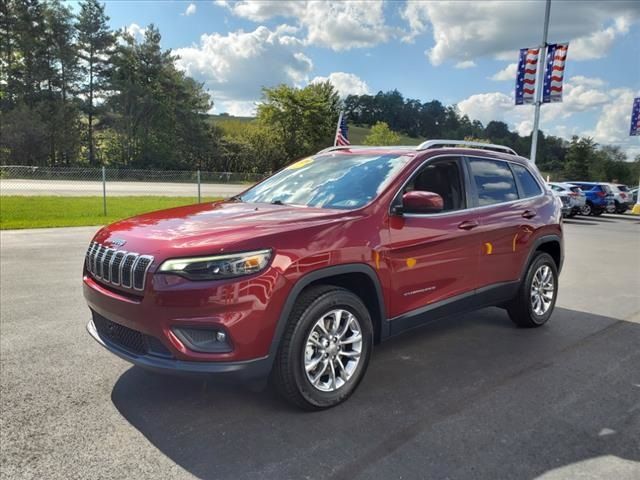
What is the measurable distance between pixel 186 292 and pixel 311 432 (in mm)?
1145

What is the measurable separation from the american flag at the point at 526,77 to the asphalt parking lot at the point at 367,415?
1653 centimetres

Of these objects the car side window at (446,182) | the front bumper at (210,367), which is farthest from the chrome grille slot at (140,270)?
the car side window at (446,182)

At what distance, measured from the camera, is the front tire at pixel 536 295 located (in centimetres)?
507

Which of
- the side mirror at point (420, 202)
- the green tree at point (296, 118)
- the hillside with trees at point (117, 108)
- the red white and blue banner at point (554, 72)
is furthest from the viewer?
the green tree at point (296, 118)

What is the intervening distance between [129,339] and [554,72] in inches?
814

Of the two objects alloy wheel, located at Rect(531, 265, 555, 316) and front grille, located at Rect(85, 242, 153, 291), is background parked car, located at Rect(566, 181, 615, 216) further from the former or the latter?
front grille, located at Rect(85, 242, 153, 291)

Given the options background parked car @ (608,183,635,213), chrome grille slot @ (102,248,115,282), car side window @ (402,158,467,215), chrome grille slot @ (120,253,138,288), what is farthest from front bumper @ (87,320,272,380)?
background parked car @ (608,183,635,213)

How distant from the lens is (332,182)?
411 cm

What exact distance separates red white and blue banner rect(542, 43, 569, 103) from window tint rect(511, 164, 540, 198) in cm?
1648

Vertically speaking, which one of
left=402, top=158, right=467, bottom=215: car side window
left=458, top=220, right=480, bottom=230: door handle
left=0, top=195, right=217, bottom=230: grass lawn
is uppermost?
left=402, top=158, right=467, bottom=215: car side window

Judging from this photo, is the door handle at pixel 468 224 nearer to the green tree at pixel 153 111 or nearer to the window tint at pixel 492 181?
the window tint at pixel 492 181

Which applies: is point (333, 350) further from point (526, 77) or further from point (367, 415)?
point (526, 77)

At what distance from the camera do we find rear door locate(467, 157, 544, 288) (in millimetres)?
4492

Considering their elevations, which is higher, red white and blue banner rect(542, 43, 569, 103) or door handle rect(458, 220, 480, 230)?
red white and blue banner rect(542, 43, 569, 103)
